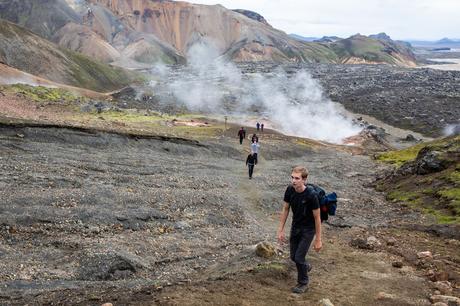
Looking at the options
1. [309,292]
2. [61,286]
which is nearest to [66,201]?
[61,286]

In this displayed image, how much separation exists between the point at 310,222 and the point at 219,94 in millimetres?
93797

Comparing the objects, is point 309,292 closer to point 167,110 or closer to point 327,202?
point 327,202

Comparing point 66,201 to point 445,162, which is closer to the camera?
point 66,201

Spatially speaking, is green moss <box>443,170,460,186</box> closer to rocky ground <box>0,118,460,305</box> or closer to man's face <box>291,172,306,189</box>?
rocky ground <box>0,118,460,305</box>

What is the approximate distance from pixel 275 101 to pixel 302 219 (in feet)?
291

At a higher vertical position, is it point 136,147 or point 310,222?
point 310,222

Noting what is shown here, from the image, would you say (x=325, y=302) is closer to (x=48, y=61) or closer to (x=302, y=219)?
(x=302, y=219)

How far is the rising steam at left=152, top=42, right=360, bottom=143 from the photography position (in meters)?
73.2

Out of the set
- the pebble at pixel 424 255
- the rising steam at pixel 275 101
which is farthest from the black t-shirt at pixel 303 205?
the rising steam at pixel 275 101

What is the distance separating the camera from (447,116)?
313 ft

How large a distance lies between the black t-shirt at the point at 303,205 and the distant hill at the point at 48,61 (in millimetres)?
96198

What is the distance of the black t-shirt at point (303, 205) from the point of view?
10617 mm

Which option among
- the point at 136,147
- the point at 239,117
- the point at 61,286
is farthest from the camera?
the point at 239,117

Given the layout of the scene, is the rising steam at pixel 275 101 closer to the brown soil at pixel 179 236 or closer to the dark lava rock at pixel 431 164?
the dark lava rock at pixel 431 164
